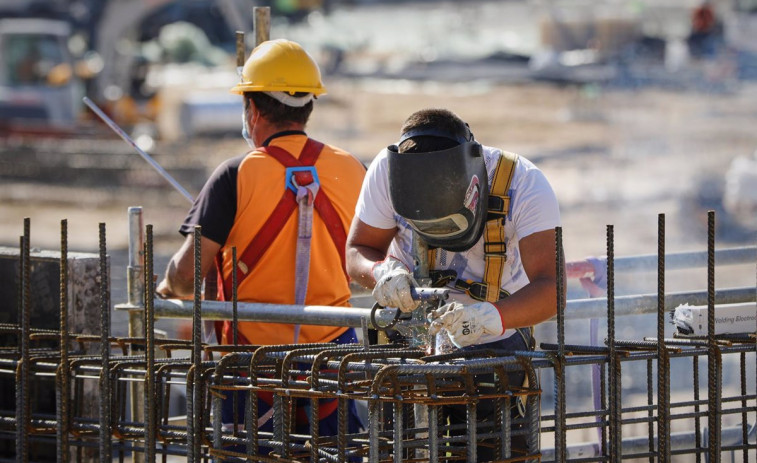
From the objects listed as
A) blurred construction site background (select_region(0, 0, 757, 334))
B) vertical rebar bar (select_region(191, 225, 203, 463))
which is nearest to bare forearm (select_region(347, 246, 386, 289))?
vertical rebar bar (select_region(191, 225, 203, 463))

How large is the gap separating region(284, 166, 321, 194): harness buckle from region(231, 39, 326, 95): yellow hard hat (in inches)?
Answer: 15.1

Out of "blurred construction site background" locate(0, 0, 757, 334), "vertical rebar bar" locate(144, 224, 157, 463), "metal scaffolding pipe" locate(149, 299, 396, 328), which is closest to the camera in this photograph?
"vertical rebar bar" locate(144, 224, 157, 463)

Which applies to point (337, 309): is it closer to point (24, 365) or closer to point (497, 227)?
point (497, 227)

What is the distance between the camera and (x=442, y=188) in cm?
370

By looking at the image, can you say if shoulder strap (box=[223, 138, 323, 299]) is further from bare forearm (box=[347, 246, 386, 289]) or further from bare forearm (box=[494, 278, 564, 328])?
bare forearm (box=[494, 278, 564, 328])

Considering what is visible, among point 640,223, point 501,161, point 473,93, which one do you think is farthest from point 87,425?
point 473,93

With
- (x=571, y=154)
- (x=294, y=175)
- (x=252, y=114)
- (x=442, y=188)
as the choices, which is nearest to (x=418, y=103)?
(x=571, y=154)

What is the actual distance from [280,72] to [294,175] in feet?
1.61

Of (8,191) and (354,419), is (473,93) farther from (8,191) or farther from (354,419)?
(354,419)

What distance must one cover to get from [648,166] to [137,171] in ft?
35.3

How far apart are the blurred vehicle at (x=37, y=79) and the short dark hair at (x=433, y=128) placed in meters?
22.8

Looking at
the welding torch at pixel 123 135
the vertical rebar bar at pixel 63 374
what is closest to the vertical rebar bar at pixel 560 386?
the vertical rebar bar at pixel 63 374

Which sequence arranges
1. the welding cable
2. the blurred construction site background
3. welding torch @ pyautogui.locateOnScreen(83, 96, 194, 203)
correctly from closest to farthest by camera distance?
the welding cable < welding torch @ pyautogui.locateOnScreen(83, 96, 194, 203) < the blurred construction site background

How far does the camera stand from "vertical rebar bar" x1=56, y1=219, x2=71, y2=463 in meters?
3.90
